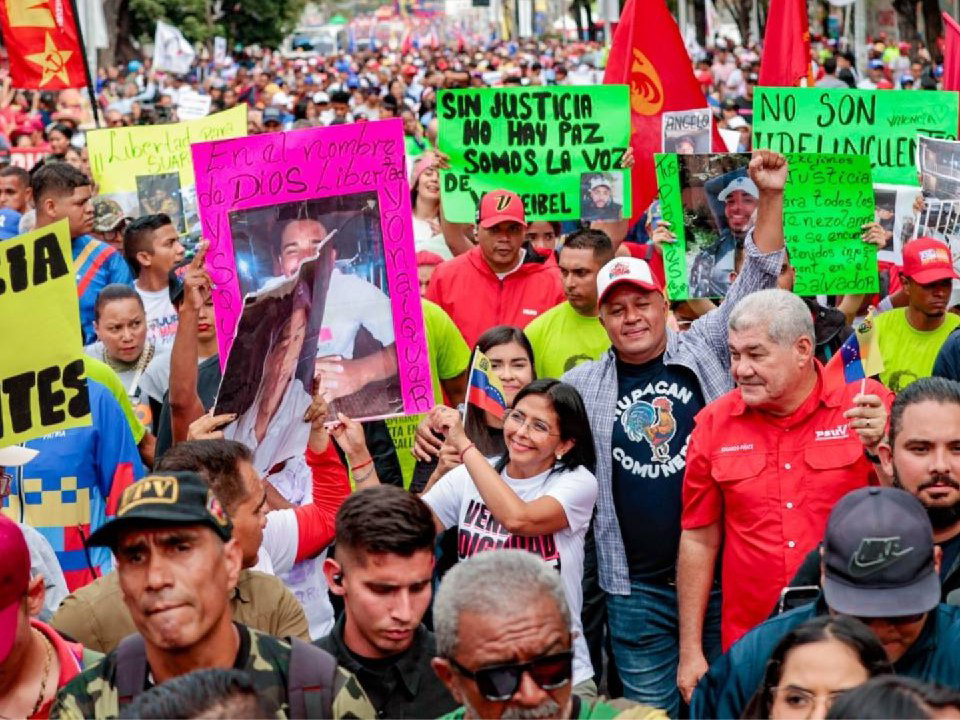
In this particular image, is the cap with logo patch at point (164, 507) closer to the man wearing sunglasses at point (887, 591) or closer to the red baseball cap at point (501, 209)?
the man wearing sunglasses at point (887, 591)

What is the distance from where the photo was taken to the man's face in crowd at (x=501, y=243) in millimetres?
8164

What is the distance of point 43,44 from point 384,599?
895 cm

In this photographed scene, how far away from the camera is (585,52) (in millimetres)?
57406

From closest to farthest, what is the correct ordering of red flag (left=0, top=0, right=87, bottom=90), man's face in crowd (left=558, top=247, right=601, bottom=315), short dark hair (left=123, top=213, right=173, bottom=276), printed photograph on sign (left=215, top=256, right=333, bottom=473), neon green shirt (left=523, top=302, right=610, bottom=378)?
printed photograph on sign (left=215, top=256, right=333, bottom=473)
neon green shirt (left=523, top=302, right=610, bottom=378)
man's face in crowd (left=558, top=247, right=601, bottom=315)
short dark hair (left=123, top=213, right=173, bottom=276)
red flag (left=0, top=0, right=87, bottom=90)

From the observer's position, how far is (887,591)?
12.6ft

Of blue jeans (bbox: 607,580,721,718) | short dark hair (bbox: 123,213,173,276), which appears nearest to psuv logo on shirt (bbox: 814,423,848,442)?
blue jeans (bbox: 607,580,721,718)

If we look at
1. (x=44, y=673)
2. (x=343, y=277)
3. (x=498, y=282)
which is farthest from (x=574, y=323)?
(x=44, y=673)

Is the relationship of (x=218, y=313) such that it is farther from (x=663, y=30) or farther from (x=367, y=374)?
(x=663, y=30)

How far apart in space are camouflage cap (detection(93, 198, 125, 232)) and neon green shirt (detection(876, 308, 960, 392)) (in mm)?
5341

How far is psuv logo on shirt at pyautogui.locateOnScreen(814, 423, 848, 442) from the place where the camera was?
5.32 m

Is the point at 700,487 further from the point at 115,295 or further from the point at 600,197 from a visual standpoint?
the point at 600,197

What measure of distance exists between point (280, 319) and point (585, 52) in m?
53.4

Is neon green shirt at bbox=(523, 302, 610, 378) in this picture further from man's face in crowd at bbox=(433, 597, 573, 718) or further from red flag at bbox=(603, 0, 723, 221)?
man's face in crowd at bbox=(433, 597, 573, 718)

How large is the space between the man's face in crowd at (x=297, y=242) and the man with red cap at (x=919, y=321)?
119 inches
